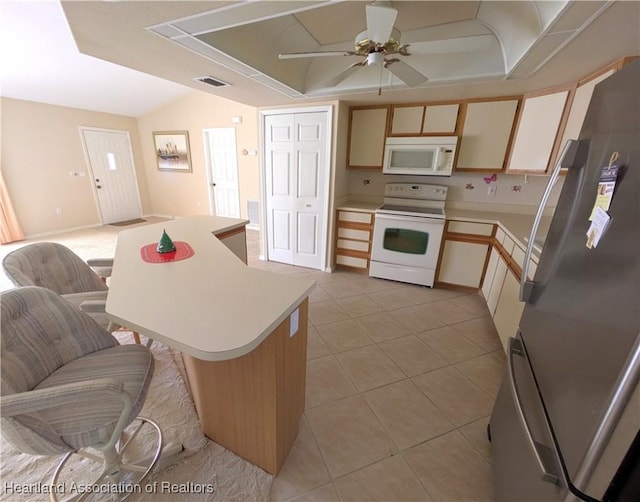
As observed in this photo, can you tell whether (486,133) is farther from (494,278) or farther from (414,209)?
(494,278)

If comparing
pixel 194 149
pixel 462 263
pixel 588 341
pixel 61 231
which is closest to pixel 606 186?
pixel 588 341

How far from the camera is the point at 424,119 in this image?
300 centimetres

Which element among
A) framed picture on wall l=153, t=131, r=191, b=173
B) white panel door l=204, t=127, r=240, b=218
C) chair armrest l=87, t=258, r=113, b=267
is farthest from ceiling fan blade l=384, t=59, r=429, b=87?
framed picture on wall l=153, t=131, r=191, b=173

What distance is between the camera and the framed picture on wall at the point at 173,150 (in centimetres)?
570

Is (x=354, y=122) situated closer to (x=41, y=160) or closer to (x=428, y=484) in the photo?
(x=428, y=484)

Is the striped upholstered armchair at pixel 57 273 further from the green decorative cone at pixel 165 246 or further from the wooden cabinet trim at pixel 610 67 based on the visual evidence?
the wooden cabinet trim at pixel 610 67

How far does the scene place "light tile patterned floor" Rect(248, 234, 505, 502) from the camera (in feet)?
4.11

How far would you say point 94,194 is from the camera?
5.52 m

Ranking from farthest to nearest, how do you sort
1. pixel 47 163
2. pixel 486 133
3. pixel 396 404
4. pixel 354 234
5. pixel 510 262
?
pixel 47 163, pixel 354 234, pixel 486 133, pixel 510 262, pixel 396 404

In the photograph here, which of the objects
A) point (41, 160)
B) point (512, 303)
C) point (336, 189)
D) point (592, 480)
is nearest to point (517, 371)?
point (592, 480)

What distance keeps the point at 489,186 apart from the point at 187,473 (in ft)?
12.4

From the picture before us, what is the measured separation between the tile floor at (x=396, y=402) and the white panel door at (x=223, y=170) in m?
3.69

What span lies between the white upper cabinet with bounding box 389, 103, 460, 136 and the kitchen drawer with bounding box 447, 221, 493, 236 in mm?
1014

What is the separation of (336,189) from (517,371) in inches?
105
